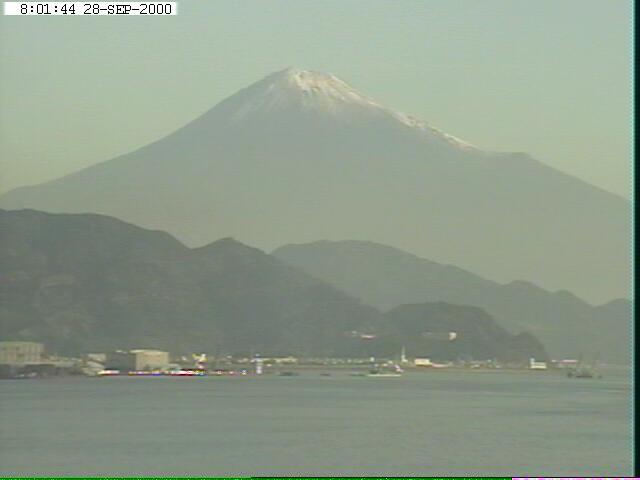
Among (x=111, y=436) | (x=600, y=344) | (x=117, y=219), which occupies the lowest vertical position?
(x=111, y=436)

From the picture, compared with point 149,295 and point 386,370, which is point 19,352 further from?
point 386,370

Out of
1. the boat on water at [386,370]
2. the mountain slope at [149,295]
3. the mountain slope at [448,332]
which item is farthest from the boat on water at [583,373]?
the mountain slope at [149,295]

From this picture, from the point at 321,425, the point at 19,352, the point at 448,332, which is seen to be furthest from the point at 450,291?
the point at 19,352

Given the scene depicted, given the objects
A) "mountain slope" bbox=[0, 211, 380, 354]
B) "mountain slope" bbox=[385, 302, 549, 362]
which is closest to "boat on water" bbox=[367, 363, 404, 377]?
"mountain slope" bbox=[385, 302, 549, 362]

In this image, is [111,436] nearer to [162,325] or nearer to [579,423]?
[162,325]

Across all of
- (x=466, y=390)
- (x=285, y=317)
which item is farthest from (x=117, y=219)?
(x=466, y=390)
